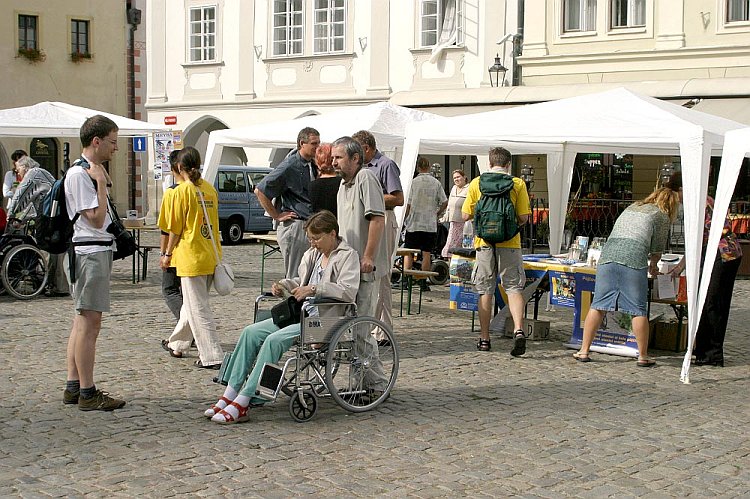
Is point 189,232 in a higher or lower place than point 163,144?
lower

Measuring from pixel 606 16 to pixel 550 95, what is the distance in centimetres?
223

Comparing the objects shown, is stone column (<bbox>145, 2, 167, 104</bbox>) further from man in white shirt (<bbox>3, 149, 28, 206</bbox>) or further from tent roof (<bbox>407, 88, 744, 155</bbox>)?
tent roof (<bbox>407, 88, 744, 155</bbox>)

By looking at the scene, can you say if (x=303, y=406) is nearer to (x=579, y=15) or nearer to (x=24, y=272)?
(x=24, y=272)

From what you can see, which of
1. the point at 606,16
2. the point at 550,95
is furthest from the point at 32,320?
the point at 606,16

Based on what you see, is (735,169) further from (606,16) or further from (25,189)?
(606,16)

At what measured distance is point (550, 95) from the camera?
77.7ft

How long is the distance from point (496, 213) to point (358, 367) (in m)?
2.98

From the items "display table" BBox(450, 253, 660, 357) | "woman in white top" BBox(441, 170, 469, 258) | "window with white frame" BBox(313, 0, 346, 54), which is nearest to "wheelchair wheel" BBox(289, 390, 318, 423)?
"display table" BBox(450, 253, 660, 357)

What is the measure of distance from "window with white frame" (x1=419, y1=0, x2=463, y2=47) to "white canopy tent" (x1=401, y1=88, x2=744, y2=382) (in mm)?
15405

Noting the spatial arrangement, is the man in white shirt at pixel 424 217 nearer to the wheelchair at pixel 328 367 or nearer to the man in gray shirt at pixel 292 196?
the man in gray shirt at pixel 292 196

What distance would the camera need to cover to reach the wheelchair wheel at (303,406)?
282 inches

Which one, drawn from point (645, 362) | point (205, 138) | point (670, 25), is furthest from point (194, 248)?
point (205, 138)

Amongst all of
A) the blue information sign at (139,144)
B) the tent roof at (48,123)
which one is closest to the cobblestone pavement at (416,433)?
the tent roof at (48,123)

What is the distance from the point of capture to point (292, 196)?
10.2m
